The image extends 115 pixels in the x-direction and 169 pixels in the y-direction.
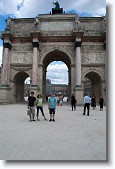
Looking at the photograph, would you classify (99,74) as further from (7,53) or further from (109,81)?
(109,81)

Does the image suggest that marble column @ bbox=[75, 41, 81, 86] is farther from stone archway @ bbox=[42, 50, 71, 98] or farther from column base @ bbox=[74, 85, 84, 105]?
stone archway @ bbox=[42, 50, 71, 98]

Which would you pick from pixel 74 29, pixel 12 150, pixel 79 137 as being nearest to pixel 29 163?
pixel 12 150

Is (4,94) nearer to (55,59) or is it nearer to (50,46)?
(50,46)

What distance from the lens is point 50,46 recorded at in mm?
23906

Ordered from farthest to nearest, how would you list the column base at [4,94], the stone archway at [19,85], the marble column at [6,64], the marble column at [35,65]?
1. the stone archway at [19,85]
2. the marble column at [6,64]
3. the marble column at [35,65]
4. the column base at [4,94]

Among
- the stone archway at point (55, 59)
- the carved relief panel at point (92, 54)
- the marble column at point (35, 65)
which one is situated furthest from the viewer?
the stone archway at point (55, 59)

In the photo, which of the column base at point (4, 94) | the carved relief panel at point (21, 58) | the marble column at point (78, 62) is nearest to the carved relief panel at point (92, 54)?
the marble column at point (78, 62)

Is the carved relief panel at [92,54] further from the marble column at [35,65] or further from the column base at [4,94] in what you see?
the column base at [4,94]

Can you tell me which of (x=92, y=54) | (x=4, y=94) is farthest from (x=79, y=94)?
(x=4, y=94)

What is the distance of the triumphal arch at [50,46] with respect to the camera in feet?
75.1

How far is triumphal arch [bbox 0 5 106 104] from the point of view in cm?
2288

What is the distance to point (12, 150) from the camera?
13.5 feet

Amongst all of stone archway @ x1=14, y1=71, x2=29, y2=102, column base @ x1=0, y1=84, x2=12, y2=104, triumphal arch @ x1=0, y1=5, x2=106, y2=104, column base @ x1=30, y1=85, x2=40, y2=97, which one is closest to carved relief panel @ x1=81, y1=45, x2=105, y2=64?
triumphal arch @ x1=0, y1=5, x2=106, y2=104

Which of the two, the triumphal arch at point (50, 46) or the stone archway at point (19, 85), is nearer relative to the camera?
the triumphal arch at point (50, 46)
